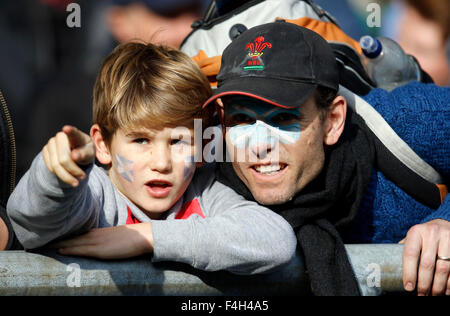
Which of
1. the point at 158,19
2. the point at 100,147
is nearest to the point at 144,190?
the point at 100,147

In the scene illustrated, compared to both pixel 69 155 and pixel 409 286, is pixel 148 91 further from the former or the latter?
pixel 409 286

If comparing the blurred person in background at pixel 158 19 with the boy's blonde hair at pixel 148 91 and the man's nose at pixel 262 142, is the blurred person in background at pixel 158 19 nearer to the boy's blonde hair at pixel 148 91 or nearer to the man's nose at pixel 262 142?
the boy's blonde hair at pixel 148 91

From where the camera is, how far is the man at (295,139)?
2029mm

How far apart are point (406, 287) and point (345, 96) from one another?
937 mm

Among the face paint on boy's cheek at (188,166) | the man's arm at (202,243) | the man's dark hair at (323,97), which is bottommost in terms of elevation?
the man's arm at (202,243)

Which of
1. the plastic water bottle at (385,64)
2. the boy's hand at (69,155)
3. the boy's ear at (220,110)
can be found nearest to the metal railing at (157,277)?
the boy's hand at (69,155)

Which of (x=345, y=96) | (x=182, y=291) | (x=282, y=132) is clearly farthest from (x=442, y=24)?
(x=182, y=291)

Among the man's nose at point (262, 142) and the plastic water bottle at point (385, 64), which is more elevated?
the plastic water bottle at point (385, 64)

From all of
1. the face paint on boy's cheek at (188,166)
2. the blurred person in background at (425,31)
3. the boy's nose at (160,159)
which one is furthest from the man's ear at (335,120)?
the blurred person in background at (425,31)

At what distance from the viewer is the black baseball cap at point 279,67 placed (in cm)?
202

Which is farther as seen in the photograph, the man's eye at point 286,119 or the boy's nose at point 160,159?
the man's eye at point 286,119

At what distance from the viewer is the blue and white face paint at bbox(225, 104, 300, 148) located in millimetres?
2057

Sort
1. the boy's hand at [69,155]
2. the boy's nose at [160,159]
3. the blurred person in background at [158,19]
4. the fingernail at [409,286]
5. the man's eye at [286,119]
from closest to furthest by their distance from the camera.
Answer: the boy's hand at [69,155]
the fingernail at [409,286]
the boy's nose at [160,159]
the man's eye at [286,119]
the blurred person in background at [158,19]

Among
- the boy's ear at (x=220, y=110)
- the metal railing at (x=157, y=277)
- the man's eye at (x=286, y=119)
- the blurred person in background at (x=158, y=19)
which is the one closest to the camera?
the metal railing at (x=157, y=277)
